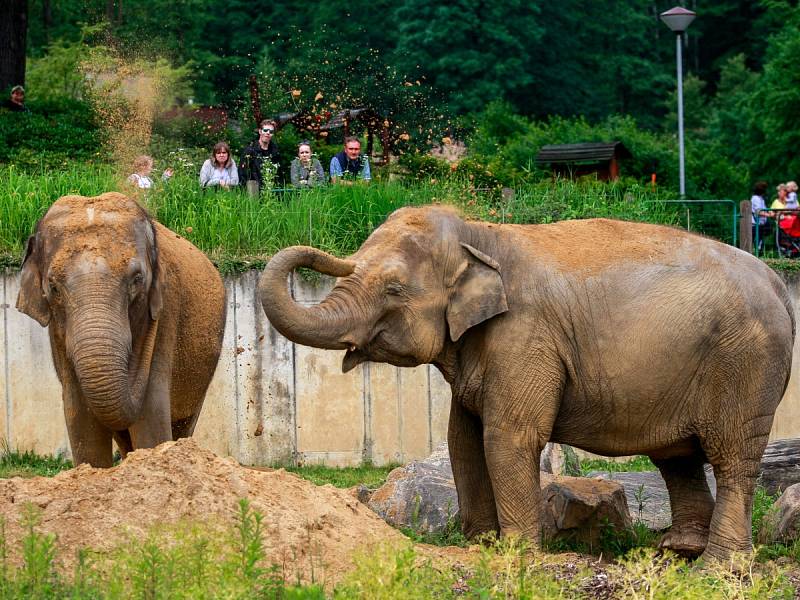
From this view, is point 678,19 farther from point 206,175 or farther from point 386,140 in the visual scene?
point 206,175

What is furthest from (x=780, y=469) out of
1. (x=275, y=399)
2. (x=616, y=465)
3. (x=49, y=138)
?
(x=49, y=138)

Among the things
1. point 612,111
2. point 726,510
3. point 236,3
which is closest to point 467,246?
point 726,510

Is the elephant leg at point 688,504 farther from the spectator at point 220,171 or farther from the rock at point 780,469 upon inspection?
the spectator at point 220,171

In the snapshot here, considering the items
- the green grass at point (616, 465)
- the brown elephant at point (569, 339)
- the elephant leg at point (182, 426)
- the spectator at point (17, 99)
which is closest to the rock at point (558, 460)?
the green grass at point (616, 465)

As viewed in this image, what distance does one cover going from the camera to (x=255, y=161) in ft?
63.7

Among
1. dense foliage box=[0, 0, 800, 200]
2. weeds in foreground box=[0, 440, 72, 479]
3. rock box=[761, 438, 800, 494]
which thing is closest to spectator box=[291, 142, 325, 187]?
dense foliage box=[0, 0, 800, 200]

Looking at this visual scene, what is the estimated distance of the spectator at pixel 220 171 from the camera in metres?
18.9

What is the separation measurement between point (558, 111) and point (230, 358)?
34900mm

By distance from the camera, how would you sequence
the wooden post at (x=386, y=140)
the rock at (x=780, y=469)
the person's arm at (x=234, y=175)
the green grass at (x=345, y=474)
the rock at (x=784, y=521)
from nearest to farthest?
the rock at (x=784, y=521)
the rock at (x=780, y=469)
the green grass at (x=345, y=474)
the person's arm at (x=234, y=175)
the wooden post at (x=386, y=140)

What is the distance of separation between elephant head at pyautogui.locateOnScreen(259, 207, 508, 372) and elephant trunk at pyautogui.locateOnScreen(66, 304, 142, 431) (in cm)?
119

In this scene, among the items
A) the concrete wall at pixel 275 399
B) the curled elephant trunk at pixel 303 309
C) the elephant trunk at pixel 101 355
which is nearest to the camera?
the curled elephant trunk at pixel 303 309

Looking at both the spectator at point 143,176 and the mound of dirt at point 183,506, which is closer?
the mound of dirt at point 183,506

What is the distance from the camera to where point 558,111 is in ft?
165

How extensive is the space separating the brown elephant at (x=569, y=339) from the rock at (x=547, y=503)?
0.51 meters
